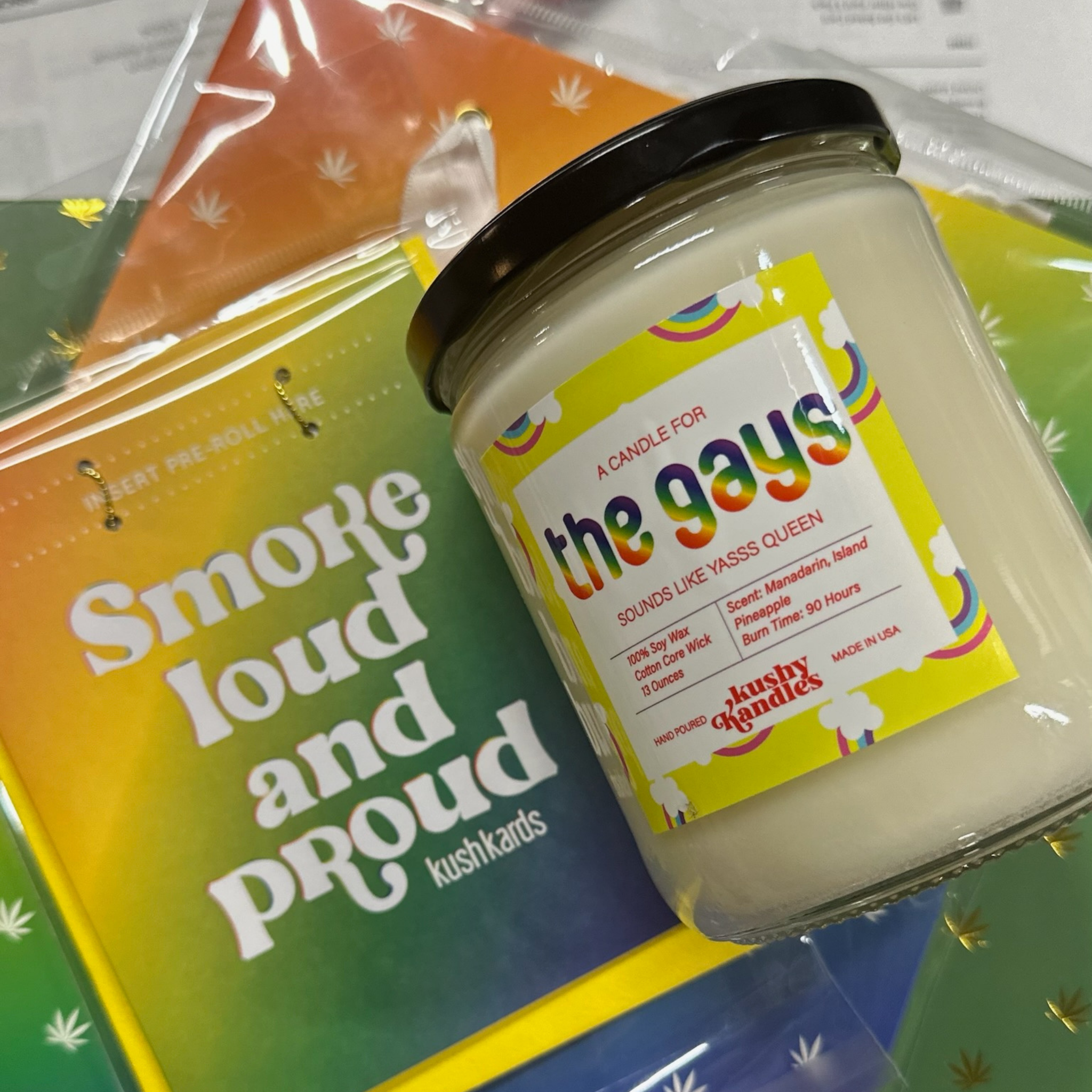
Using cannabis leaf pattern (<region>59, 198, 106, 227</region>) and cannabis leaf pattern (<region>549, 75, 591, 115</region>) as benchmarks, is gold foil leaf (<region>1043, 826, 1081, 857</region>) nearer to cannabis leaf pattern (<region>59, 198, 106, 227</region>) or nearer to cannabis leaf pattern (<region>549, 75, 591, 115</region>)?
cannabis leaf pattern (<region>549, 75, 591, 115</region>)

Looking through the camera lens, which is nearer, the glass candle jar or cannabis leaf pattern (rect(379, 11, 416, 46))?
the glass candle jar

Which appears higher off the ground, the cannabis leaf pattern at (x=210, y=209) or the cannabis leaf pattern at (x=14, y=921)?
the cannabis leaf pattern at (x=210, y=209)

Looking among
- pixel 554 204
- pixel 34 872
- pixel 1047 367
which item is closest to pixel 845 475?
pixel 554 204

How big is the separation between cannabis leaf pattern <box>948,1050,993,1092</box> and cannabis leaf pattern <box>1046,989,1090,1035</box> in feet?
0.19

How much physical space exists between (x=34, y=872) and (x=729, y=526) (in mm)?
540

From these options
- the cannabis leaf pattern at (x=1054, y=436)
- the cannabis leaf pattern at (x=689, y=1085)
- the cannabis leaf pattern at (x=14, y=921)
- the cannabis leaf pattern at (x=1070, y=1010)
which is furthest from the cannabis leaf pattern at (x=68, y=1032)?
the cannabis leaf pattern at (x=1054, y=436)

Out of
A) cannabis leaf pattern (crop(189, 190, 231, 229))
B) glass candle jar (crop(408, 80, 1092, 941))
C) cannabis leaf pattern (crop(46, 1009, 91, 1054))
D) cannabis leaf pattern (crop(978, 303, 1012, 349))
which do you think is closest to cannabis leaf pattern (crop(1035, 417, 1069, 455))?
cannabis leaf pattern (crop(978, 303, 1012, 349))

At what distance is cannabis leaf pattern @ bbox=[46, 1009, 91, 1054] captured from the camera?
0.60 m

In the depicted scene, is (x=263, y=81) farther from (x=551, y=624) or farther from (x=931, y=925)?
(x=931, y=925)

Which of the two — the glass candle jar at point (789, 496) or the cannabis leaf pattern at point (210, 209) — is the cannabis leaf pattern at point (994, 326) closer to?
the glass candle jar at point (789, 496)

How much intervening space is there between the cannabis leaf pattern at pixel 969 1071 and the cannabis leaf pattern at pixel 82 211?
2.85 feet

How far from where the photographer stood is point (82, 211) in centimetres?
64

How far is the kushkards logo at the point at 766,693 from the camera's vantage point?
1.35 ft

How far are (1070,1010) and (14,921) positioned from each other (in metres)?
0.74
